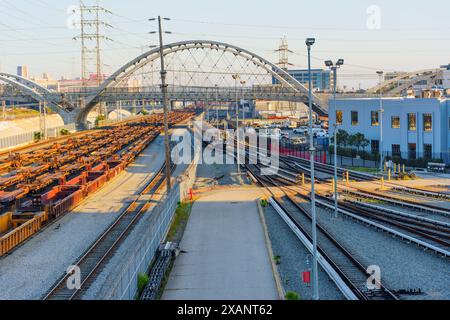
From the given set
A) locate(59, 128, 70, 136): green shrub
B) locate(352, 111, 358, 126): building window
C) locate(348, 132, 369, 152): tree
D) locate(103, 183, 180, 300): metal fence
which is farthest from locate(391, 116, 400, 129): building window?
locate(59, 128, 70, 136): green shrub

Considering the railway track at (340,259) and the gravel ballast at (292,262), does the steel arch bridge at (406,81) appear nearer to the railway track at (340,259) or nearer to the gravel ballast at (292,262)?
the railway track at (340,259)

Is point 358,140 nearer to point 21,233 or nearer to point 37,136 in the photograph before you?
point 21,233

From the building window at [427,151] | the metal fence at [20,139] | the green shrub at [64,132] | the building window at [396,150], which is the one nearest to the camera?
the building window at [427,151]

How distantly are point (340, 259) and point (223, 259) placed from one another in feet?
12.4

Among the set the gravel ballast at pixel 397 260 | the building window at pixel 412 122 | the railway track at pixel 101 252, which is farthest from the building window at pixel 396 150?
the gravel ballast at pixel 397 260

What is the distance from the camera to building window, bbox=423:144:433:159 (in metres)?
44.3

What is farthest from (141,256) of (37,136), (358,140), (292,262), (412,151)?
(37,136)

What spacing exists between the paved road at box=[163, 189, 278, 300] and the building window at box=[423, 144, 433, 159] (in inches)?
835

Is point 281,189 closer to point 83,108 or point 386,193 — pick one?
point 386,193

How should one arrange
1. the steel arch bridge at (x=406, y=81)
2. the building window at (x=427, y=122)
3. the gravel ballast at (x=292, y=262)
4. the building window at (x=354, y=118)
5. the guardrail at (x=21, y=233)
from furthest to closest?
the steel arch bridge at (x=406, y=81) → the building window at (x=354, y=118) → the building window at (x=427, y=122) → the guardrail at (x=21, y=233) → the gravel ballast at (x=292, y=262)

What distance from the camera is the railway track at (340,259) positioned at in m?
14.8

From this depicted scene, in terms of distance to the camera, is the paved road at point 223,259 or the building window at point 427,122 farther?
the building window at point 427,122

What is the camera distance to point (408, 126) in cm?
4644

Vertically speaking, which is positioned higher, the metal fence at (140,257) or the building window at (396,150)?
the building window at (396,150)
